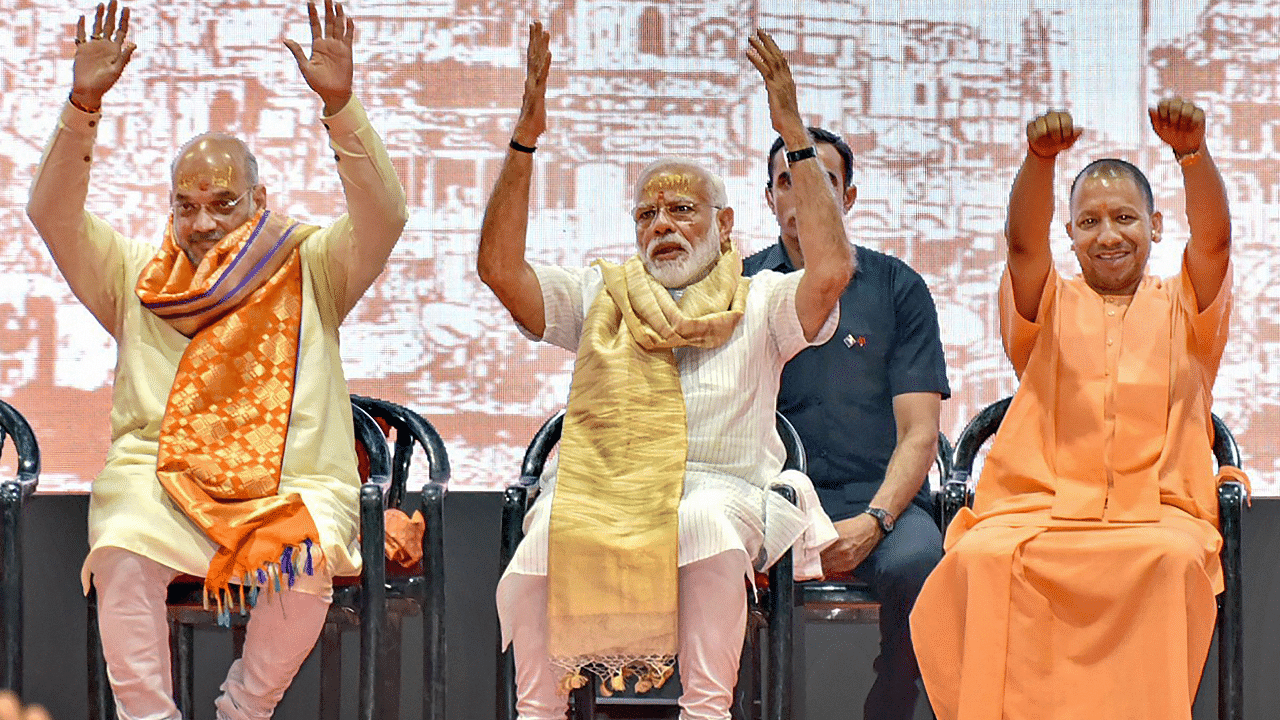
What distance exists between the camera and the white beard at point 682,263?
160 inches

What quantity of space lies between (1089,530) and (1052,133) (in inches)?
35.8

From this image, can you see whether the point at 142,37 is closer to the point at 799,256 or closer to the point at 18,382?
the point at 18,382

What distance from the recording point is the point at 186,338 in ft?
13.4

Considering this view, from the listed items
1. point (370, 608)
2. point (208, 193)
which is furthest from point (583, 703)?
point (208, 193)

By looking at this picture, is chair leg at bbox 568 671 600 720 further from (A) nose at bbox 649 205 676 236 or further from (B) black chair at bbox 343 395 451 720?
(A) nose at bbox 649 205 676 236

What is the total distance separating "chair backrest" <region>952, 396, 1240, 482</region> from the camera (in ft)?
12.9

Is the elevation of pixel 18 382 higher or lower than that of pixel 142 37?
lower

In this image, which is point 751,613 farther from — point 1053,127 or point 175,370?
point 175,370

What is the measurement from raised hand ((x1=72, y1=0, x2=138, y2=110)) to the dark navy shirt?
6.22ft

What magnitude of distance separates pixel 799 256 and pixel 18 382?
243 centimetres

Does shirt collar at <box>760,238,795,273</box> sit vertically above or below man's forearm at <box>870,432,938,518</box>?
above

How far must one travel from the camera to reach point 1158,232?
13.2 feet

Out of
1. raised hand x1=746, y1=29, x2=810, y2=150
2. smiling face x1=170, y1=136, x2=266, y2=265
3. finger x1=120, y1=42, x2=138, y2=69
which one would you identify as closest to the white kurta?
raised hand x1=746, y1=29, x2=810, y2=150

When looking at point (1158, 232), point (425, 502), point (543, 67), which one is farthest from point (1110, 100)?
point (425, 502)
